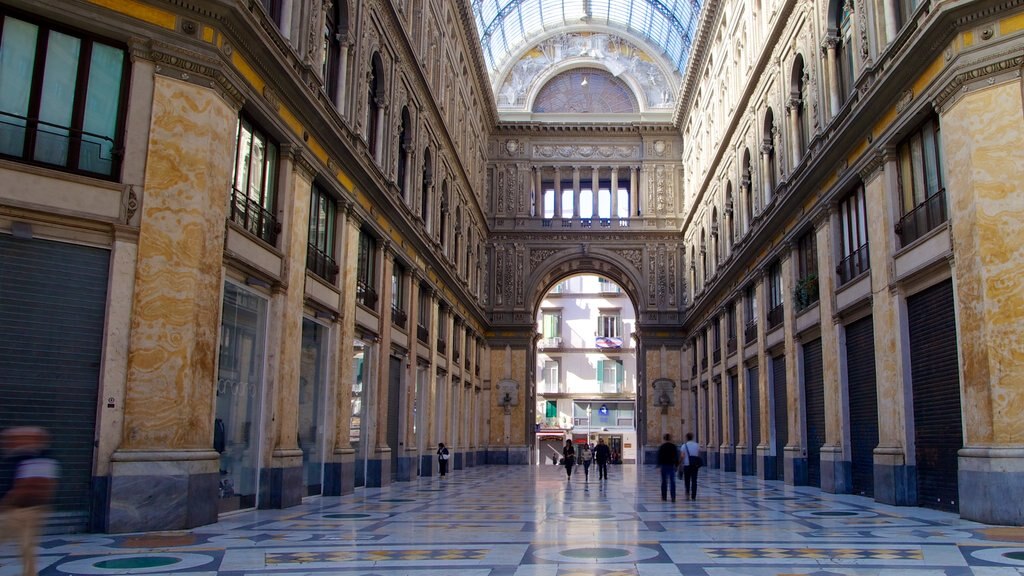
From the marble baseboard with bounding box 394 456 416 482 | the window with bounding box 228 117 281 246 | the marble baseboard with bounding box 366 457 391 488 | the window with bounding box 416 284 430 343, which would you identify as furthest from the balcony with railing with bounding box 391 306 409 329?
the window with bounding box 228 117 281 246

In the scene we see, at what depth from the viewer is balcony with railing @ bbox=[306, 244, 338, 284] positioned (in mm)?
17969

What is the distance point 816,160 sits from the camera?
20547 millimetres

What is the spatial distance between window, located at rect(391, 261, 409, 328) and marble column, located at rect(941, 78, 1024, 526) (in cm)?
1564

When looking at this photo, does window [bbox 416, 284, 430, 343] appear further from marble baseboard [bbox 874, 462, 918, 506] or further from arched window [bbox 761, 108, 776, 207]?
marble baseboard [bbox 874, 462, 918, 506]

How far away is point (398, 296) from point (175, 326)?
14334 mm

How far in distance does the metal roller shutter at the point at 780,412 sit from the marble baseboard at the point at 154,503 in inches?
720

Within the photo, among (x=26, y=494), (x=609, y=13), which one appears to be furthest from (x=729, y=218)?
(x=26, y=494)

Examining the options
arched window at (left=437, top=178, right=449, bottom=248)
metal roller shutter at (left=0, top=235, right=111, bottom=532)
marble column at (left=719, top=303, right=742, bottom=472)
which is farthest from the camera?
marble column at (left=719, top=303, right=742, bottom=472)

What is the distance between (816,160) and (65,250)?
16.2 metres

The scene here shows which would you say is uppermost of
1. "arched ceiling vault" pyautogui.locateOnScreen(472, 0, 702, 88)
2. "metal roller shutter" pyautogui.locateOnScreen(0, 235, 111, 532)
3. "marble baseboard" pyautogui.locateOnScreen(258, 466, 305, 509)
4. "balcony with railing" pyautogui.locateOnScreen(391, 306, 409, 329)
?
"arched ceiling vault" pyautogui.locateOnScreen(472, 0, 702, 88)

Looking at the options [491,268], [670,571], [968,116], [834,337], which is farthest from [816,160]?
[491,268]

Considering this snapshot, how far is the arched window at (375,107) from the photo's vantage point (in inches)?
905

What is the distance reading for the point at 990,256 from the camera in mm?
13156

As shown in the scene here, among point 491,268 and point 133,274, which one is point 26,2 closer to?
point 133,274
